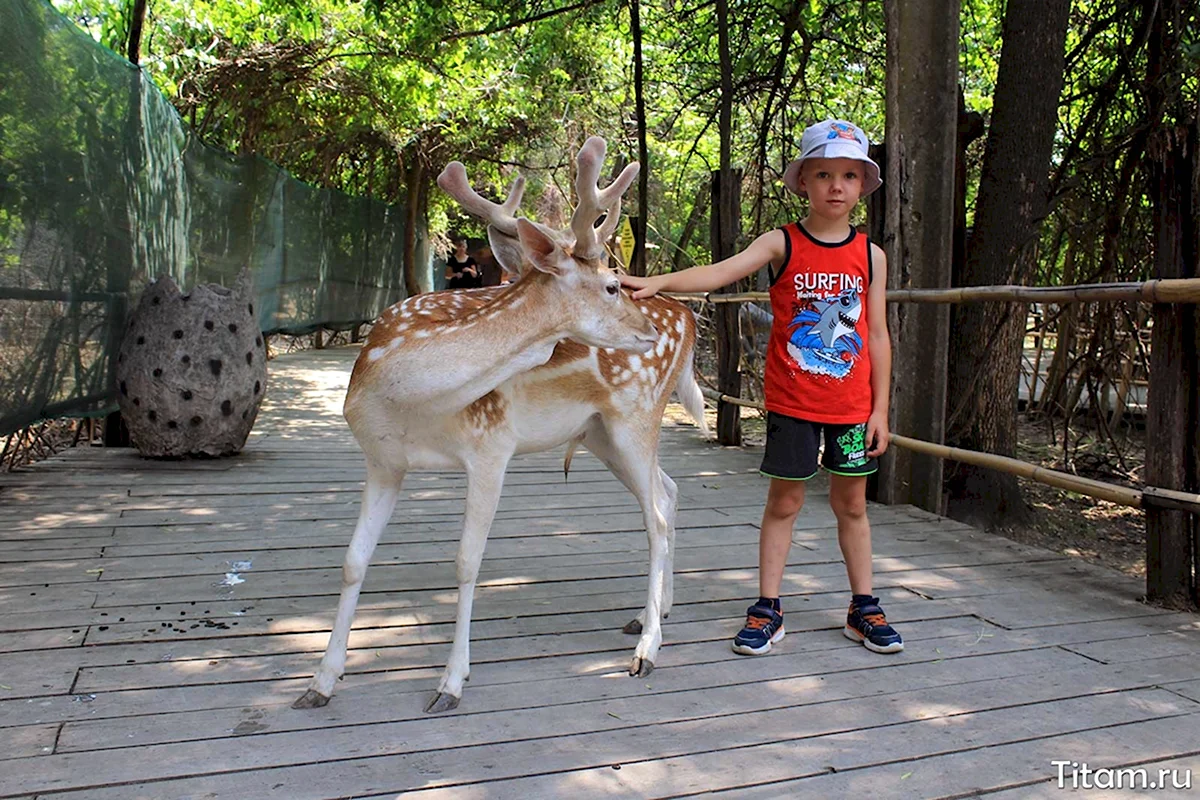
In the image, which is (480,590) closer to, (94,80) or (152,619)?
(152,619)

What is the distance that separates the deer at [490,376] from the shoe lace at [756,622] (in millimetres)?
309

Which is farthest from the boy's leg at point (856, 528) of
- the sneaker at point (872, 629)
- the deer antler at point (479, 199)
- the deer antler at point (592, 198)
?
the deer antler at point (479, 199)

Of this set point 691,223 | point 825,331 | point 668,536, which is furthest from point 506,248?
point 691,223

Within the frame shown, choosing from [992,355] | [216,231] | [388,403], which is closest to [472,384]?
[388,403]

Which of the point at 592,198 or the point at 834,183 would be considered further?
the point at 834,183

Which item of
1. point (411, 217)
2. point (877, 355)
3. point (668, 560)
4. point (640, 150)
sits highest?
point (411, 217)

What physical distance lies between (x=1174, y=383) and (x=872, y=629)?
1.46 metres

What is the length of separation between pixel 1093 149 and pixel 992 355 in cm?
185

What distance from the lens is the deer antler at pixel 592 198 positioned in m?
3.01

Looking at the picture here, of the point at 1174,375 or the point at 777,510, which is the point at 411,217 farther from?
the point at 1174,375

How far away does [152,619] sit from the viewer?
3.60 metres

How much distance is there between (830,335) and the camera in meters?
3.46

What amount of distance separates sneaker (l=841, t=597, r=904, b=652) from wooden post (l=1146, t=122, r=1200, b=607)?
1.09 metres

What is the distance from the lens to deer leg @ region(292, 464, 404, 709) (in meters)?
2.97
